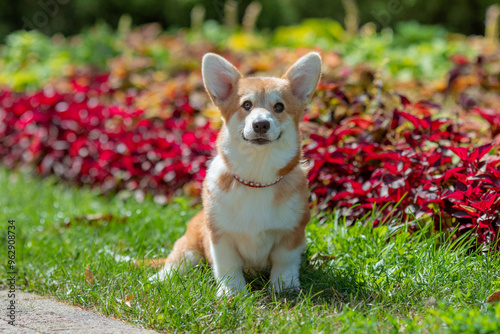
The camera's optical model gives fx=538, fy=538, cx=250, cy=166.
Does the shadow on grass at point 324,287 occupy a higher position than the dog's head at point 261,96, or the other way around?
the dog's head at point 261,96

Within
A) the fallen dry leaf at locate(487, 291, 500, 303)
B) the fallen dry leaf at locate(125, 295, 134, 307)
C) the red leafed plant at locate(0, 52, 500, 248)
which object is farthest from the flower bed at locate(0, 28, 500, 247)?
the fallen dry leaf at locate(125, 295, 134, 307)

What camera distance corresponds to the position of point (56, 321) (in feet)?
8.42

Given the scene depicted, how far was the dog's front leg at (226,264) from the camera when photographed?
2.78 meters

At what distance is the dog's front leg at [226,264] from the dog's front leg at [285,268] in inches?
7.0

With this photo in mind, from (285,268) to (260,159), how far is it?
59cm

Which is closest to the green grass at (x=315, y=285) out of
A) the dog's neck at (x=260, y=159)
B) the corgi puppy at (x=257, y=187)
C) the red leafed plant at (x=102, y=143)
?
the corgi puppy at (x=257, y=187)

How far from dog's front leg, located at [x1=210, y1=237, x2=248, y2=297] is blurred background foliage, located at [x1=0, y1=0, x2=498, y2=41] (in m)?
8.92

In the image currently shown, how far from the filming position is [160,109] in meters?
5.67

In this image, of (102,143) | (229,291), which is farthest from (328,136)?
(102,143)

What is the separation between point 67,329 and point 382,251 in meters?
1.67

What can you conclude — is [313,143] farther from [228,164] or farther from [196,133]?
[196,133]

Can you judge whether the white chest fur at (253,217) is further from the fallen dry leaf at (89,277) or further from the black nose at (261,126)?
the fallen dry leaf at (89,277)

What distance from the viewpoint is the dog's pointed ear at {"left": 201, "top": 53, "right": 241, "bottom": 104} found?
2932mm

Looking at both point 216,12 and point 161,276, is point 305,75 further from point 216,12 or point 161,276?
point 216,12
